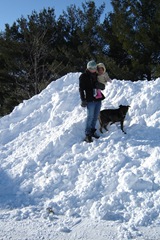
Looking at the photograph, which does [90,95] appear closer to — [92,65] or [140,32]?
[92,65]

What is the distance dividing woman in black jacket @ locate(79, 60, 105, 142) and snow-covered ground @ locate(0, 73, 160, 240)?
1.12ft

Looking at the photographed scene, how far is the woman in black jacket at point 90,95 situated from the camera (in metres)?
6.37

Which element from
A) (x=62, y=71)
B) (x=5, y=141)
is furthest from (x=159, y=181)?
(x=62, y=71)

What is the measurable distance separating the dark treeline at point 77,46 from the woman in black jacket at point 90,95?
750 cm

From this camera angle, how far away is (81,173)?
5.62m

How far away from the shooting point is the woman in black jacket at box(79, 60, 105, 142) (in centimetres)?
637

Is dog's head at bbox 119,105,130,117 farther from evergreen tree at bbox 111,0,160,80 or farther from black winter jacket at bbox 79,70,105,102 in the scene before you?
evergreen tree at bbox 111,0,160,80

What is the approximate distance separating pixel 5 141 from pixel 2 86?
12.9 meters

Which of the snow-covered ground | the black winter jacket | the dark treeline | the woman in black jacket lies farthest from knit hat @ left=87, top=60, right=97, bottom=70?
the dark treeline

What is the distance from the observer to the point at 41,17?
63.1ft

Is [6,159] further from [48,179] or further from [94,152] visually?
[94,152]

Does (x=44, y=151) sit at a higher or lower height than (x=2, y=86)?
lower

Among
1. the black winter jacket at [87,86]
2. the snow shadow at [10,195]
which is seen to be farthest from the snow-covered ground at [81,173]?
the black winter jacket at [87,86]

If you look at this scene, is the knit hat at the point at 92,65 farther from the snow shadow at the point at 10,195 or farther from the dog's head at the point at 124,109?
the snow shadow at the point at 10,195
